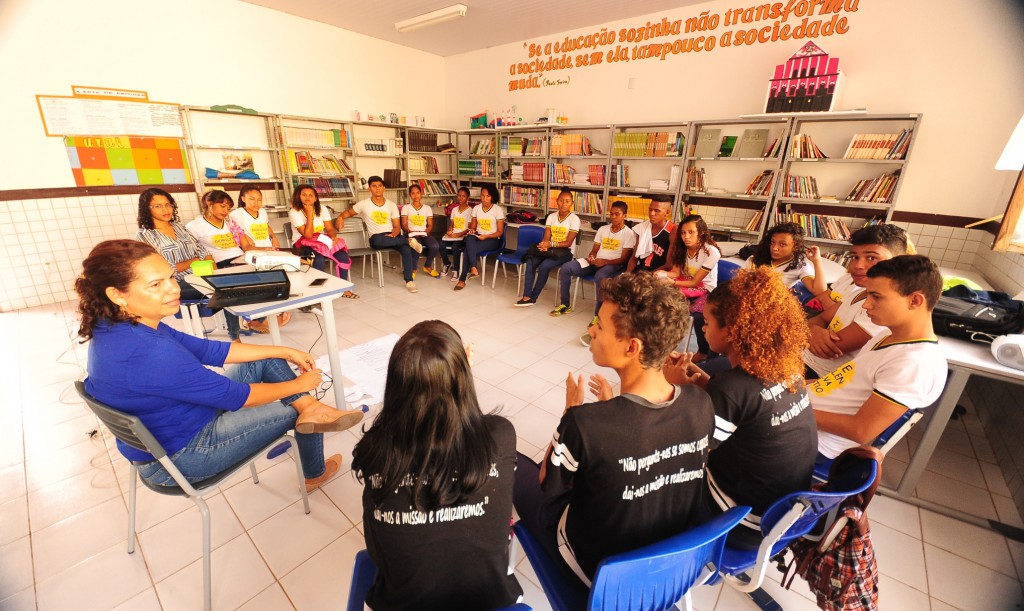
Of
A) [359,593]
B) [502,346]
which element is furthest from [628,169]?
[359,593]

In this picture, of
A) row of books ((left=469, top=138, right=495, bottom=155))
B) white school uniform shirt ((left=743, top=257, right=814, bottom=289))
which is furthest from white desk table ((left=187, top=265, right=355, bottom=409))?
row of books ((left=469, top=138, right=495, bottom=155))

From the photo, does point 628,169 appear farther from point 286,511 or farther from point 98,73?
point 98,73

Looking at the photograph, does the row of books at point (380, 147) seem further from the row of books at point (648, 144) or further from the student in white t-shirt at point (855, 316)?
the student in white t-shirt at point (855, 316)

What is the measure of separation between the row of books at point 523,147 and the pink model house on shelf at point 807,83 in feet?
8.91

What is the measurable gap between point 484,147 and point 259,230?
3.66 meters

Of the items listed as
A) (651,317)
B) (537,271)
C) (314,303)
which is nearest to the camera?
(651,317)

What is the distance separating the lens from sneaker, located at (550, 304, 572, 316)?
14.4 ft

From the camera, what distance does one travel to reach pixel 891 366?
53.7 inches

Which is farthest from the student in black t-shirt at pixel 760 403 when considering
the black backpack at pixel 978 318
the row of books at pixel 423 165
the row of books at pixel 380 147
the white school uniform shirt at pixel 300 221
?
the row of books at pixel 423 165

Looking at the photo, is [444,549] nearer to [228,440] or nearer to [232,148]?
[228,440]

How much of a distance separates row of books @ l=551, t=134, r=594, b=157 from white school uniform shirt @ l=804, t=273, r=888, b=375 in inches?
146

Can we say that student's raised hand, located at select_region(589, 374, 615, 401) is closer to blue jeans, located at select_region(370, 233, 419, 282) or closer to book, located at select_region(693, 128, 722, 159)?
book, located at select_region(693, 128, 722, 159)

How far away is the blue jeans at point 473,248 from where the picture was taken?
5.29 metres

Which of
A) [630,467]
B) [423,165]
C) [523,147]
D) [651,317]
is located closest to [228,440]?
[630,467]
